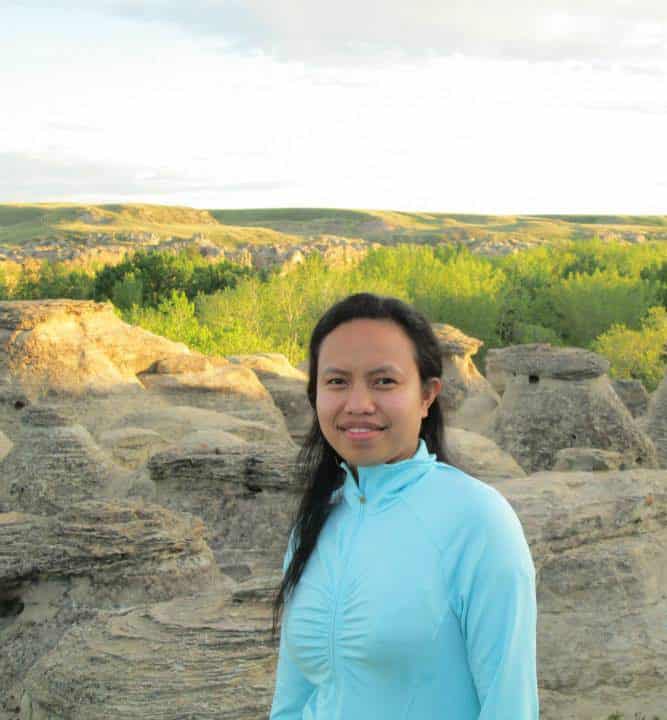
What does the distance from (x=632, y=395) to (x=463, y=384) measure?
10.5 ft

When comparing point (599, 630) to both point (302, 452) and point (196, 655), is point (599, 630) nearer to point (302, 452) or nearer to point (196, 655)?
point (196, 655)

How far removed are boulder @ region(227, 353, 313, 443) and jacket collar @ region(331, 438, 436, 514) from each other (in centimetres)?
1343

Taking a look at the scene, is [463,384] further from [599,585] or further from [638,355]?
[599,585]

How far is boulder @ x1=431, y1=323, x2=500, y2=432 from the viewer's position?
19.3m

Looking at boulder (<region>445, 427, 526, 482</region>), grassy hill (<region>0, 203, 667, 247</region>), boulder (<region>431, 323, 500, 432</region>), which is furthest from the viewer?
grassy hill (<region>0, 203, 667, 247</region>)

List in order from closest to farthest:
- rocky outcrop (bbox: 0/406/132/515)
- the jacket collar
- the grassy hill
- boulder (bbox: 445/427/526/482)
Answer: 1. the jacket collar
2. rocky outcrop (bbox: 0/406/132/515)
3. boulder (bbox: 445/427/526/482)
4. the grassy hill

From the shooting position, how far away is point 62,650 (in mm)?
5293

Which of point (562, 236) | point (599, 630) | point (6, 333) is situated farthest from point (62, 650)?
point (562, 236)

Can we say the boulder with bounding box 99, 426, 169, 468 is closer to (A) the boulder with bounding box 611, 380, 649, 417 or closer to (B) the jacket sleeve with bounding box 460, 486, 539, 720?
(B) the jacket sleeve with bounding box 460, 486, 539, 720

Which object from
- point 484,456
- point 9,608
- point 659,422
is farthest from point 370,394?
point 659,422

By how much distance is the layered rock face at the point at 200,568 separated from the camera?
5086mm

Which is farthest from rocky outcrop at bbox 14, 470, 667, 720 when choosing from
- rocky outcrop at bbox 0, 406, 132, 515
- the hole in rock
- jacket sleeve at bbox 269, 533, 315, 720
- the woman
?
rocky outcrop at bbox 0, 406, 132, 515

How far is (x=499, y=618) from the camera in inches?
89.0

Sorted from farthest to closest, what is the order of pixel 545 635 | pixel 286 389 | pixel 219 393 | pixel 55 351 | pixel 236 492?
pixel 286 389, pixel 219 393, pixel 55 351, pixel 236 492, pixel 545 635
